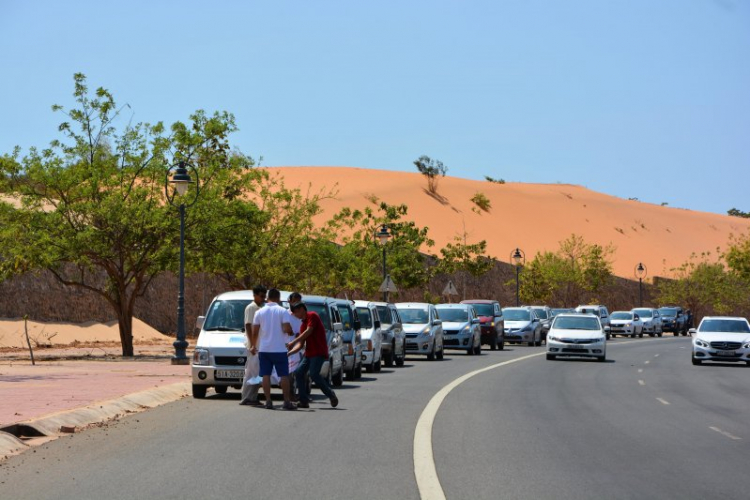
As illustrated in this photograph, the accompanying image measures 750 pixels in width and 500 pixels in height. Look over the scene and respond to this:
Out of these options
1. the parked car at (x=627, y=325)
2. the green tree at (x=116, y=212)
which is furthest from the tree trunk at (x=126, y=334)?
the parked car at (x=627, y=325)

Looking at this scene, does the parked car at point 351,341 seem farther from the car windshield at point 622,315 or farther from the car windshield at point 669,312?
the car windshield at point 669,312

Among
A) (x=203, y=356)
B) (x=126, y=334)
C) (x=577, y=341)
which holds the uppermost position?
(x=126, y=334)

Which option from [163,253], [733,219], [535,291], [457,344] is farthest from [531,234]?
[163,253]

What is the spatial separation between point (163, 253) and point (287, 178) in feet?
311

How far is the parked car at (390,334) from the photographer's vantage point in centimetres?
3284

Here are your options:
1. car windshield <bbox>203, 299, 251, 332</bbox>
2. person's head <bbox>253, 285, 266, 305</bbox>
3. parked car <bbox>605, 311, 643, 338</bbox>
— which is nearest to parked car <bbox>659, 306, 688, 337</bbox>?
parked car <bbox>605, 311, 643, 338</bbox>

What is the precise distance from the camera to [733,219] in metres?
163

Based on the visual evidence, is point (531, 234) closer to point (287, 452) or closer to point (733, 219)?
point (733, 219)

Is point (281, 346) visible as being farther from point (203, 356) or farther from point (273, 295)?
point (203, 356)

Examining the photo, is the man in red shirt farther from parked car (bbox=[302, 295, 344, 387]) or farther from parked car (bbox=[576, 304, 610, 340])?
parked car (bbox=[576, 304, 610, 340])

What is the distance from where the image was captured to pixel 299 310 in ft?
60.6

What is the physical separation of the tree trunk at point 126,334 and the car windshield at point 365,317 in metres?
9.37

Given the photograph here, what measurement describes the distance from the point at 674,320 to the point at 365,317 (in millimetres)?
56740

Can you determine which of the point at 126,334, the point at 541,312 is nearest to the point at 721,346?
the point at 126,334
